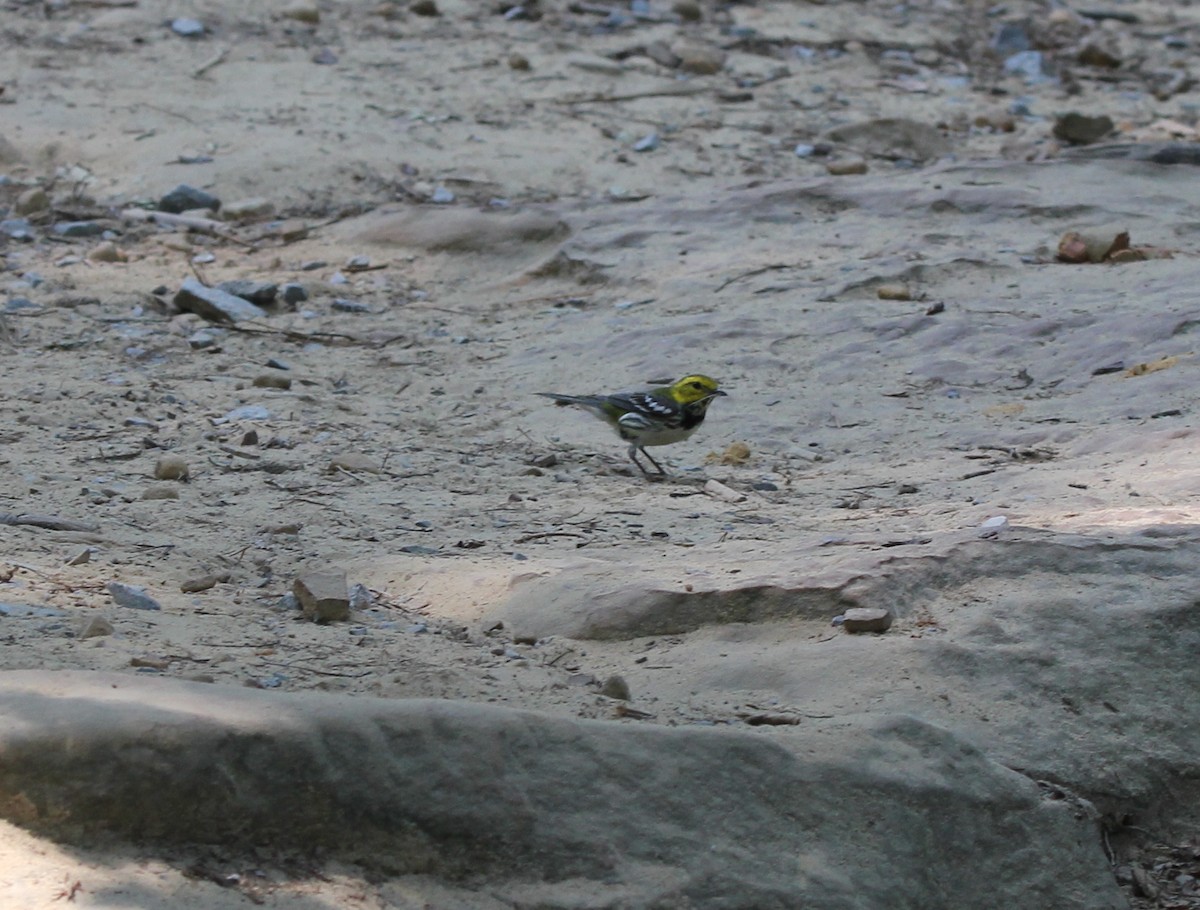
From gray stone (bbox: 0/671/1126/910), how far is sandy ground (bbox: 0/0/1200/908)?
6.1 inches

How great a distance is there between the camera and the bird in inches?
234

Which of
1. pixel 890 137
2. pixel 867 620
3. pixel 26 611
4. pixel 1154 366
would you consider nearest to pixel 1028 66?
pixel 890 137

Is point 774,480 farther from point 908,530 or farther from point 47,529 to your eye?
point 47,529

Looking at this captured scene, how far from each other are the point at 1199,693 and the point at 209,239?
641 centimetres

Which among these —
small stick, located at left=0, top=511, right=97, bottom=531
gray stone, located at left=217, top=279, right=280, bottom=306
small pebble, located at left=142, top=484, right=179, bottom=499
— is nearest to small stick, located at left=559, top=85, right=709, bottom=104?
gray stone, located at left=217, top=279, right=280, bottom=306

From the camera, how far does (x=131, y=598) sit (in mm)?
3906

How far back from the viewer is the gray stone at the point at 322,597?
3971 mm

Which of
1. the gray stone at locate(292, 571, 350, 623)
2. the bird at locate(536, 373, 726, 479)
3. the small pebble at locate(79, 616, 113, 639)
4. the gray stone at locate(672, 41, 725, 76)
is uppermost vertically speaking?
the small pebble at locate(79, 616, 113, 639)

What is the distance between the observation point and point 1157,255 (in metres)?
7.57

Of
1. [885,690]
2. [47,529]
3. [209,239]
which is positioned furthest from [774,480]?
[209,239]

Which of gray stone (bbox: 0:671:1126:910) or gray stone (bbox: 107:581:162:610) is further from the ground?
gray stone (bbox: 0:671:1126:910)

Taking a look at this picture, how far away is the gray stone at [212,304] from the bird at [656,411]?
209cm

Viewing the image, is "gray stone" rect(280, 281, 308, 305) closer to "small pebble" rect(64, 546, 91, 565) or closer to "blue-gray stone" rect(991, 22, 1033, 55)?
"small pebble" rect(64, 546, 91, 565)

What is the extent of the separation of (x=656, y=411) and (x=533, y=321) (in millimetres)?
1871
